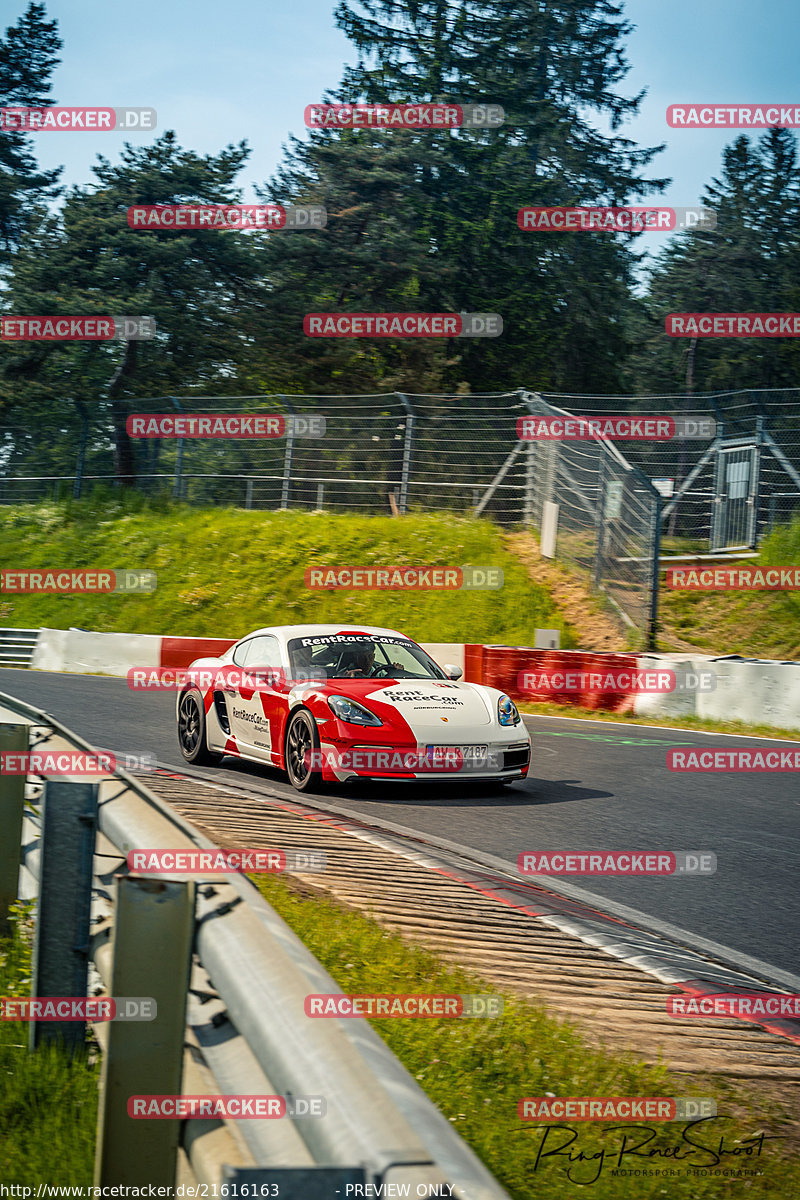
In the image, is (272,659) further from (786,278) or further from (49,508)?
(786,278)

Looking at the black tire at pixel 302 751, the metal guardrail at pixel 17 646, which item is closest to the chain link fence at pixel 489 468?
the metal guardrail at pixel 17 646

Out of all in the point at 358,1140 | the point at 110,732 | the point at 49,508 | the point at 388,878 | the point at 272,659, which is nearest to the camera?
the point at 358,1140

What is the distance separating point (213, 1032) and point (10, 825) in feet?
8.63

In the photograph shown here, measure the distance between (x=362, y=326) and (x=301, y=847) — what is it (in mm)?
33682

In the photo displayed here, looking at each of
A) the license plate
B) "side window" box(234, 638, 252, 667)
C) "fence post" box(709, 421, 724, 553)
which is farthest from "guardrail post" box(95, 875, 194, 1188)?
"fence post" box(709, 421, 724, 553)

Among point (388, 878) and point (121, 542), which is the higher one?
point (121, 542)

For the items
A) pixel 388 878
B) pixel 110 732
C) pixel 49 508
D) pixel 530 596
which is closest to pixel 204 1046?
pixel 388 878

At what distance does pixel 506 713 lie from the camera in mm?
9672

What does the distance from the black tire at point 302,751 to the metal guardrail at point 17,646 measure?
16.5 meters

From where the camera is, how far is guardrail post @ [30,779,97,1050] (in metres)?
3.30

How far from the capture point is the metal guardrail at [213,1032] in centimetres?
155

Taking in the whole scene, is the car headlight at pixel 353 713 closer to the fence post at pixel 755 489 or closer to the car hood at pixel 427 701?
the car hood at pixel 427 701

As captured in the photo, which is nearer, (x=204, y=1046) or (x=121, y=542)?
(x=204, y=1046)

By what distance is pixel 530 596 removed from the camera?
2281 centimetres
